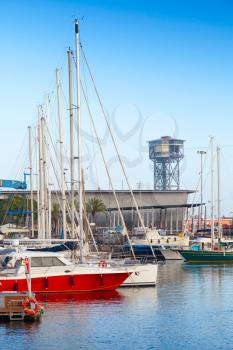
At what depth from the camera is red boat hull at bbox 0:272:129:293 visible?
161ft

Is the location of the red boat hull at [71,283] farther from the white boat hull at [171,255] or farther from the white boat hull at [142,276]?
the white boat hull at [171,255]

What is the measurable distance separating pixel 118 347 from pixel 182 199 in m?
146

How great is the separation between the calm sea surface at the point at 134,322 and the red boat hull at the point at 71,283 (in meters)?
0.69

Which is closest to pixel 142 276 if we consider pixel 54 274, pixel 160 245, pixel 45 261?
pixel 54 274

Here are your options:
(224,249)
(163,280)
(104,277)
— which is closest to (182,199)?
(224,249)

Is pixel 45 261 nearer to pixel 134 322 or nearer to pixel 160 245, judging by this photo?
pixel 134 322

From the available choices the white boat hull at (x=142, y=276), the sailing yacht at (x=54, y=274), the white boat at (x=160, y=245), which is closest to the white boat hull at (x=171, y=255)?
the white boat at (x=160, y=245)

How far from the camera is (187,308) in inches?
1859

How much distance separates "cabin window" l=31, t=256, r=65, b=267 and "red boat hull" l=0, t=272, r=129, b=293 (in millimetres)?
922

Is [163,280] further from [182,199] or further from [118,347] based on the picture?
[182,199]

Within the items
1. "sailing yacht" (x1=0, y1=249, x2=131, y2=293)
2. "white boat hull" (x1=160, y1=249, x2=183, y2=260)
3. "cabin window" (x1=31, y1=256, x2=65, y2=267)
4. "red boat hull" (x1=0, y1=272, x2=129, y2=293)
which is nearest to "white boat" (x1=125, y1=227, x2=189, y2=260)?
"white boat hull" (x1=160, y1=249, x2=183, y2=260)

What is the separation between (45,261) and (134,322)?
11390 millimetres

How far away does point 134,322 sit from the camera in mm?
41344

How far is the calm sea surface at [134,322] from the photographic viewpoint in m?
35.6
